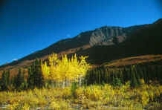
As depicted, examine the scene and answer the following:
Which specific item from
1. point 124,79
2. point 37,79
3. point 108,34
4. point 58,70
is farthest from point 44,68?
point 108,34

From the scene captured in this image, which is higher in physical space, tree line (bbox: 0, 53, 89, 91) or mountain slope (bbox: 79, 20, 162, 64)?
mountain slope (bbox: 79, 20, 162, 64)

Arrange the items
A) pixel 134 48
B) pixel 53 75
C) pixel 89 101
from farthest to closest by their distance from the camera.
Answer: pixel 134 48
pixel 53 75
pixel 89 101

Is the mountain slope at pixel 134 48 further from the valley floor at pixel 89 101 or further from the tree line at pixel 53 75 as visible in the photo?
the valley floor at pixel 89 101

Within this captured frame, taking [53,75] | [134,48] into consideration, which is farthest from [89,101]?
[134,48]

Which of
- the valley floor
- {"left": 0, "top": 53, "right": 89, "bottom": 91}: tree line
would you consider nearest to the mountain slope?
{"left": 0, "top": 53, "right": 89, "bottom": 91}: tree line

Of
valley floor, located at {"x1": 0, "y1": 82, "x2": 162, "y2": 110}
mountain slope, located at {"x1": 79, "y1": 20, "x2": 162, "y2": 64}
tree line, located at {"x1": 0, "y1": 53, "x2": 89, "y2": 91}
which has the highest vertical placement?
mountain slope, located at {"x1": 79, "y1": 20, "x2": 162, "y2": 64}

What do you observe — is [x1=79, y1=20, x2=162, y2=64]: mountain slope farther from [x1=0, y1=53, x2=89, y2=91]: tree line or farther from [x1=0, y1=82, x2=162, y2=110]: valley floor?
[x1=0, y1=82, x2=162, y2=110]: valley floor

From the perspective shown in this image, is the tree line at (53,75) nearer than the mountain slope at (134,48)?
Yes

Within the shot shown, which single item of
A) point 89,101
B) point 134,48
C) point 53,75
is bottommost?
point 89,101

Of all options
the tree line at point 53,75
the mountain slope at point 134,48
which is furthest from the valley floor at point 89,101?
the mountain slope at point 134,48

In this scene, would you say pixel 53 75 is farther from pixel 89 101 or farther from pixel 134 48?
pixel 134 48

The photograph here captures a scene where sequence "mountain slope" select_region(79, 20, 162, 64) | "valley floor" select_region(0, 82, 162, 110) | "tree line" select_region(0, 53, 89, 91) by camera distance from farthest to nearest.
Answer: "mountain slope" select_region(79, 20, 162, 64), "tree line" select_region(0, 53, 89, 91), "valley floor" select_region(0, 82, 162, 110)

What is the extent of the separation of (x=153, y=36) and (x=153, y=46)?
4.90 m

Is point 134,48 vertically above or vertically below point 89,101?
above
